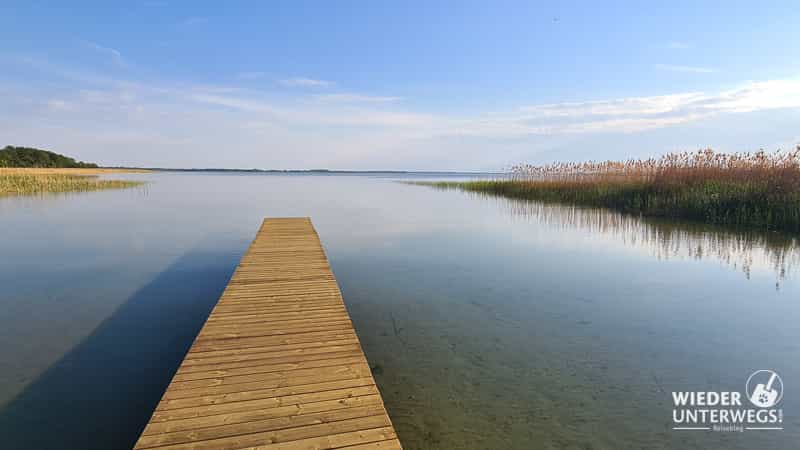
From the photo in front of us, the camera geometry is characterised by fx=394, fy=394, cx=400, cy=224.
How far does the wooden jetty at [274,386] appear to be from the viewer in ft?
6.81

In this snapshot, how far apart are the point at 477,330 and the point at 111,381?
11.7 ft

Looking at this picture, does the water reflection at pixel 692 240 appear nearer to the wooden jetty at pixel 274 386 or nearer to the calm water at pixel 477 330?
the calm water at pixel 477 330

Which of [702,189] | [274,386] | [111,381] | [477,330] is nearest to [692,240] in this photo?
[702,189]

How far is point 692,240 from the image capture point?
9367 millimetres

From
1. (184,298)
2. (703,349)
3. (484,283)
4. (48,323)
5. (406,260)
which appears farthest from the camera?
(406,260)

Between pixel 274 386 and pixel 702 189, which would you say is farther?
pixel 702 189

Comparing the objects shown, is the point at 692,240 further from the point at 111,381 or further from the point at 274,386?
the point at 111,381

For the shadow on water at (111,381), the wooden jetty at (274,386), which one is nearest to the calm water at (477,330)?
the shadow on water at (111,381)

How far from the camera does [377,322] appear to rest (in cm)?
483

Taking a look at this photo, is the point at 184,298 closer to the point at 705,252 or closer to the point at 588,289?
the point at 588,289

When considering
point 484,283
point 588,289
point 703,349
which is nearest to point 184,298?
point 484,283

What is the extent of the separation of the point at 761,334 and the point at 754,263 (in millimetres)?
3888

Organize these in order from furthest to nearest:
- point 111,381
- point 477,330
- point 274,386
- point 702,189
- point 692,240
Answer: point 702,189 < point 692,240 < point 477,330 < point 111,381 < point 274,386

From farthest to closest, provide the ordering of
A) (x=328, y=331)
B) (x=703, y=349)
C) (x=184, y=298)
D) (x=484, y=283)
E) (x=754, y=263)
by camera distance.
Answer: (x=754, y=263) < (x=484, y=283) < (x=184, y=298) < (x=703, y=349) < (x=328, y=331)
